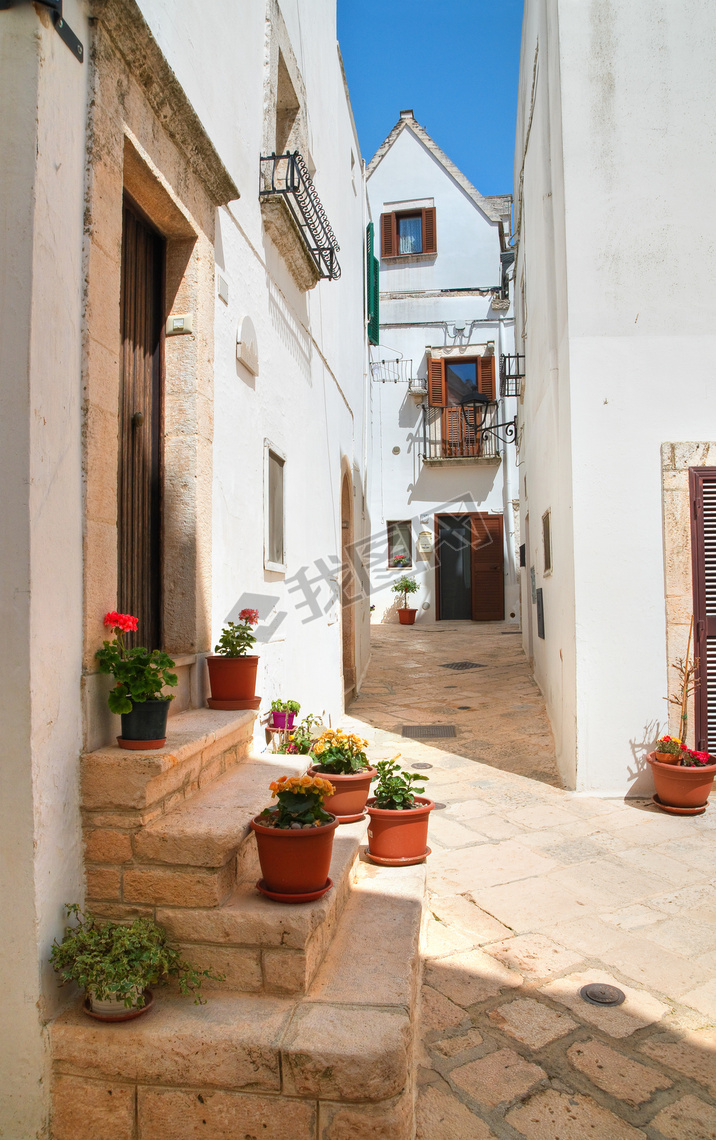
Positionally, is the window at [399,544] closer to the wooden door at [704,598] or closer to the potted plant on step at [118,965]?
the wooden door at [704,598]

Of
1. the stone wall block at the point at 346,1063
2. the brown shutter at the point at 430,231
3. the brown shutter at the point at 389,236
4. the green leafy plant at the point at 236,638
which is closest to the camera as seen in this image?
the stone wall block at the point at 346,1063

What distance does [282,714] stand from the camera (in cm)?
484

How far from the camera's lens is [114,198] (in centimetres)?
277

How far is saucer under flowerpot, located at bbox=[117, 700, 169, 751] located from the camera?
103 inches

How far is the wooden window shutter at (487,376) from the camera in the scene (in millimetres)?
17672

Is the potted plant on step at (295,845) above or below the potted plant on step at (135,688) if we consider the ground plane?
below

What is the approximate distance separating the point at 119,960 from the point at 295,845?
2.03ft

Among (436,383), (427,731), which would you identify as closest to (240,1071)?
(427,731)

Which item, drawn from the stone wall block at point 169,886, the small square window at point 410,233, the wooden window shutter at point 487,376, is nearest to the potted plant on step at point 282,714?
the stone wall block at point 169,886

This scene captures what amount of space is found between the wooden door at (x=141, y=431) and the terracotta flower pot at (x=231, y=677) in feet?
1.00

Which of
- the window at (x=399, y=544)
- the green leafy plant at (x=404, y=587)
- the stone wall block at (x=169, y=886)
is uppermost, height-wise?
the window at (x=399, y=544)

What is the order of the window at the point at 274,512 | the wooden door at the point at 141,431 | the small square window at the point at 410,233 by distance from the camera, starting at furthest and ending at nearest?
1. the small square window at the point at 410,233
2. the window at the point at 274,512
3. the wooden door at the point at 141,431

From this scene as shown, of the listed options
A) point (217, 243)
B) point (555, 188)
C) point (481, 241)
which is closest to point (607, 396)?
point (555, 188)

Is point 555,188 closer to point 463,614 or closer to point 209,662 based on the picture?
point 209,662
